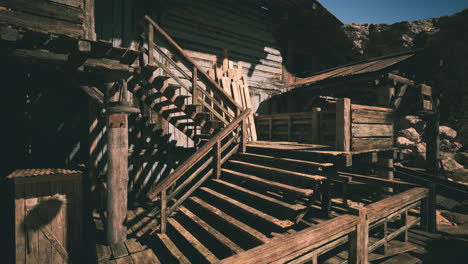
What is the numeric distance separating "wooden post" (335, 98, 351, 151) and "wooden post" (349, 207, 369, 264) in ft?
6.51

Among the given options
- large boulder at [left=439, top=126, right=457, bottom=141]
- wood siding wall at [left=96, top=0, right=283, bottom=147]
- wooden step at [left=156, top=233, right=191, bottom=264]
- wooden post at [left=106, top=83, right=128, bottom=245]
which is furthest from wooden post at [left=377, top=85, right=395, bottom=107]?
large boulder at [left=439, top=126, right=457, bottom=141]

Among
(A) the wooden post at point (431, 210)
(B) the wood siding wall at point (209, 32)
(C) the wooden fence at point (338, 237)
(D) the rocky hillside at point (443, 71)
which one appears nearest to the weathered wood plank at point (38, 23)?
(B) the wood siding wall at point (209, 32)

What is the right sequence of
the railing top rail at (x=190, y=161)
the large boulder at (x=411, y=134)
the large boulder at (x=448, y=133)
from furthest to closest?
the large boulder at (x=411, y=134)
the large boulder at (x=448, y=133)
the railing top rail at (x=190, y=161)

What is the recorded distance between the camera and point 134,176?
23.2 feet

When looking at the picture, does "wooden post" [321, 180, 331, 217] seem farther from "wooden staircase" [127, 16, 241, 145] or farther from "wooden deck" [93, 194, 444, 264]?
"wooden staircase" [127, 16, 241, 145]

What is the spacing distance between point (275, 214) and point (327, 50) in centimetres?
1155

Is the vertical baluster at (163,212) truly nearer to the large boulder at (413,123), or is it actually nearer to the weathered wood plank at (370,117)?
the weathered wood plank at (370,117)

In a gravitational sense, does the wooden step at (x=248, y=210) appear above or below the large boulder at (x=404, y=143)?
below

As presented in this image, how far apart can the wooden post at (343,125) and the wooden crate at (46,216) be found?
17.4ft

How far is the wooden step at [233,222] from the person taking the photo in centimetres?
366

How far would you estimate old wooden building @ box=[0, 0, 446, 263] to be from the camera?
12.0ft

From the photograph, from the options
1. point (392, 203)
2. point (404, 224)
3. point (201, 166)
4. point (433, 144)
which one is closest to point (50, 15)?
point (201, 166)

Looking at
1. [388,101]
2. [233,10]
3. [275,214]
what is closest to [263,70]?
[233,10]

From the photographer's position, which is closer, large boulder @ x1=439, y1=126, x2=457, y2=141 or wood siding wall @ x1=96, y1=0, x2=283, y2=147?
wood siding wall @ x1=96, y1=0, x2=283, y2=147
